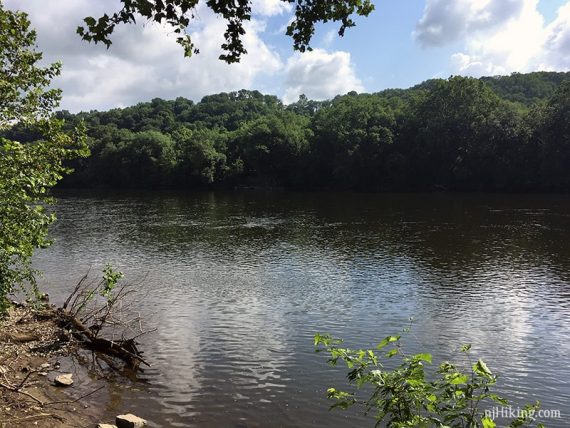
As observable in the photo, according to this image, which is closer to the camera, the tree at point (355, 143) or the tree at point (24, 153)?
the tree at point (24, 153)

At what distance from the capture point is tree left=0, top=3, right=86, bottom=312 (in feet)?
40.9

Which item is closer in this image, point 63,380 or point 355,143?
point 63,380

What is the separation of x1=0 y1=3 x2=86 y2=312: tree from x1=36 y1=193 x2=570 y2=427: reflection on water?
17.6ft

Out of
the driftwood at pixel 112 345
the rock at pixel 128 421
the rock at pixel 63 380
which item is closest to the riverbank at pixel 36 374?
the rock at pixel 63 380

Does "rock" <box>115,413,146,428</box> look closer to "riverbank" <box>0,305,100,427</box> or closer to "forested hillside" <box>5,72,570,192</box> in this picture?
"riverbank" <box>0,305,100,427</box>

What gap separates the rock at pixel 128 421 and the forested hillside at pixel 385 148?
70242 mm

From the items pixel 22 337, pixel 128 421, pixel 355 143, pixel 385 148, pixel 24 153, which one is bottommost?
pixel 128 421

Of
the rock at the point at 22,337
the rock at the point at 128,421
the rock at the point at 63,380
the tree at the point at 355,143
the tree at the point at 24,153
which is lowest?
the rock at the point at 128,421

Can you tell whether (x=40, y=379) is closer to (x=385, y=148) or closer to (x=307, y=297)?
(x=307, y=297)

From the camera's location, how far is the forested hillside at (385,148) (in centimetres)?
9181

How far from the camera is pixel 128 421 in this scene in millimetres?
12445

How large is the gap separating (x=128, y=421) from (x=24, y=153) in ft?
24.9

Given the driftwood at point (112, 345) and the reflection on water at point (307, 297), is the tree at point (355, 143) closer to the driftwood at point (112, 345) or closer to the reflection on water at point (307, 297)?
the reflection on water at point (307, 297)

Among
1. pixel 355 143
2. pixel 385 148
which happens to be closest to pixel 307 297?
pixel 385 148
